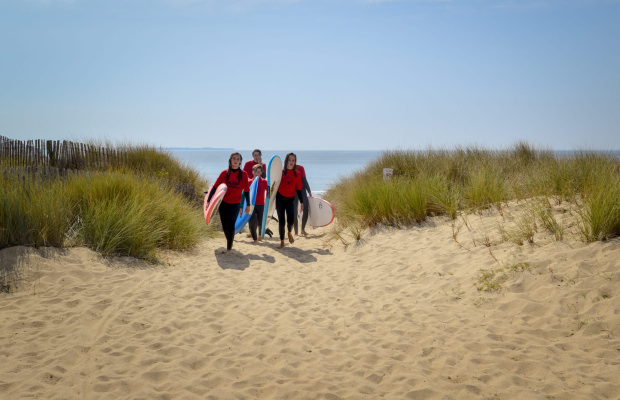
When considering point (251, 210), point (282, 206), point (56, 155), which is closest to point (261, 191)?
point (251, 210)

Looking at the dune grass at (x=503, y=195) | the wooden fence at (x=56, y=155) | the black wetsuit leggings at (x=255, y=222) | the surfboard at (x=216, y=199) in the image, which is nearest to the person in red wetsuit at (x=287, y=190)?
the black wetsuit leggings at (x=255, y=222)

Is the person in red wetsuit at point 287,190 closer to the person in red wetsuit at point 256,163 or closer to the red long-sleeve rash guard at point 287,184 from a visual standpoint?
the red long-sleeve rash guard at point 287,184

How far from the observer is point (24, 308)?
4613 millimetres

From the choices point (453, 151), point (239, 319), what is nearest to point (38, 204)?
point (239, 319)

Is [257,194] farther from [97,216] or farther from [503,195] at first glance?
[503,195]

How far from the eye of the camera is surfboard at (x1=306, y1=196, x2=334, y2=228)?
954 centimetres

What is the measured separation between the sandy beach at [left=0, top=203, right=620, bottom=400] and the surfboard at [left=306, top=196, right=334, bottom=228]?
261 cm

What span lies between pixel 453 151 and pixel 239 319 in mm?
11176

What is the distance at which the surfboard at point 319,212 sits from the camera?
31.3ft

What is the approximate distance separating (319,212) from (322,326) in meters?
5.10

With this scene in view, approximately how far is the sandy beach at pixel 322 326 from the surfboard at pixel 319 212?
2607 mm

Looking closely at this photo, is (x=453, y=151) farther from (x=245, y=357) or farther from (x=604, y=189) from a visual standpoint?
(x=245, y=357)

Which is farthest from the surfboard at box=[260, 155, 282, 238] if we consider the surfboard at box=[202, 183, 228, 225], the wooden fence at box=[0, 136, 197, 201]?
the wooden fence at box=[0, 136, 197, 201]

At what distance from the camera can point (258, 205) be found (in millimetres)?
8711
